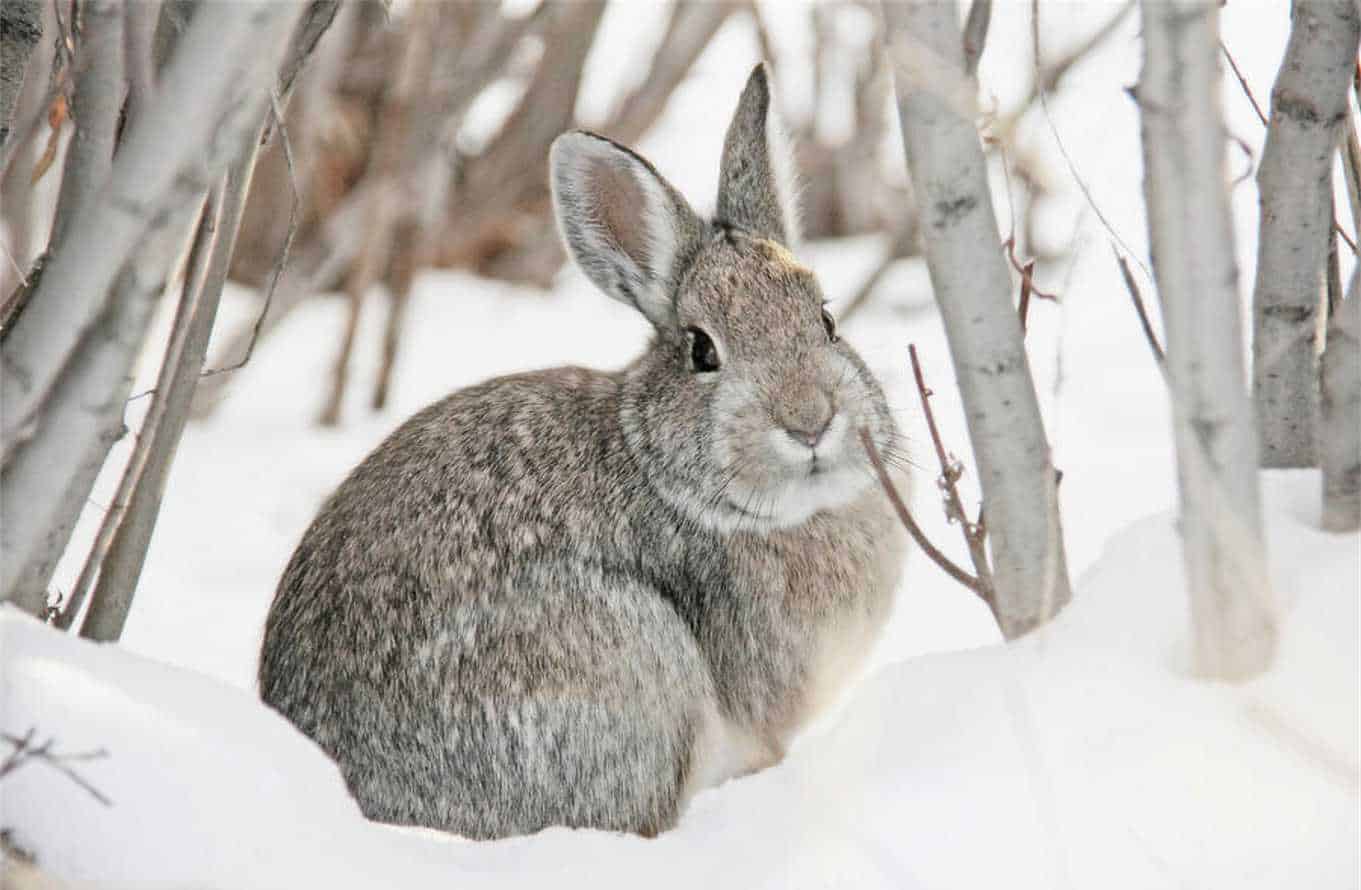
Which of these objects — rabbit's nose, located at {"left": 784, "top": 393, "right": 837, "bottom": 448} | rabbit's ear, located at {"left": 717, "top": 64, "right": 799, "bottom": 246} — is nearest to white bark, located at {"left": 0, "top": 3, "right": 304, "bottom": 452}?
rabbit's nose, located at {"left": 784, "top": 393, "right": 837, "bottom": 448}

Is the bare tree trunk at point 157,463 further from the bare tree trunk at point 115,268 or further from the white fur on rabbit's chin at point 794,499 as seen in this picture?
the white fur on rabbit's chin at point 794,499

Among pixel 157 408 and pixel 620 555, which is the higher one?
pixel 157 408

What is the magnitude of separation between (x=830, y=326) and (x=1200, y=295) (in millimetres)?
1469

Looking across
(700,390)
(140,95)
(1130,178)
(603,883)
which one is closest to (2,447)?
(140,95)

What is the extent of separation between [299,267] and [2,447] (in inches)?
156

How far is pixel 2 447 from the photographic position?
201 centimetres

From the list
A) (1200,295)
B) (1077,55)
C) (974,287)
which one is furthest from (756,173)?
(1077,55)

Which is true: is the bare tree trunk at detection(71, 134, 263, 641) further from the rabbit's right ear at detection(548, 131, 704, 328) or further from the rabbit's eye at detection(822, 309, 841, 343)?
the rabbit's eye at detection(822, 309, 841, 343)

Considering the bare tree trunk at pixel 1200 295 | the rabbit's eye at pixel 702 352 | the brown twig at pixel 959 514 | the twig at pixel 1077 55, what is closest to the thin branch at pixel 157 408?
the rabbit's eye at pixel 702 352

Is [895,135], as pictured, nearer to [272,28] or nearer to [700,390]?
[700,390]

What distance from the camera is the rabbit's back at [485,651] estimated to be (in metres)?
2.94

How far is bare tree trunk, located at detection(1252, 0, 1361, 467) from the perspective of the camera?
2402 mm

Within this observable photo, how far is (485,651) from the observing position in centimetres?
297

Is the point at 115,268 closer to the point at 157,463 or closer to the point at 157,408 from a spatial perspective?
the point at 157,408
